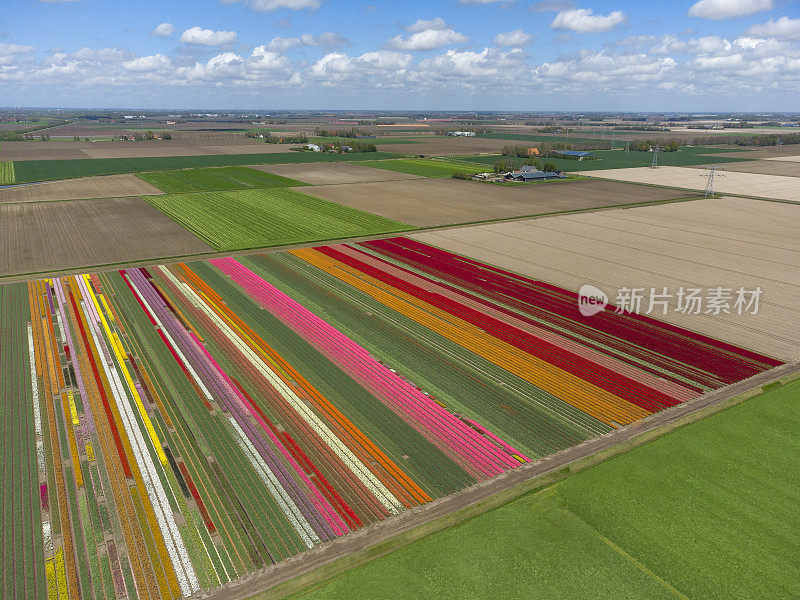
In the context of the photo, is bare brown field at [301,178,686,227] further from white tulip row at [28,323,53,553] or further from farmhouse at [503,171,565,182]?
white tulip row at [28,323,53,553]

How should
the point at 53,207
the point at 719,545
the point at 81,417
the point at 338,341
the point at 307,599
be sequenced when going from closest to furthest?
the point at 307,599 < the point at 719,545 < the point at 81,417 < the point at 338,341 < the point at 53,207

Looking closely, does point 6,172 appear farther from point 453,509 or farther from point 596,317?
point 453,509

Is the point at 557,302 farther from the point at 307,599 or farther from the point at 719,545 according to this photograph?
the point at 307,599

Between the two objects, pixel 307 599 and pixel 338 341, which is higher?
pixel 338 341

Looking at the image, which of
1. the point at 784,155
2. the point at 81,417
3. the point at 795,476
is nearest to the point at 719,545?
the point at 795,476

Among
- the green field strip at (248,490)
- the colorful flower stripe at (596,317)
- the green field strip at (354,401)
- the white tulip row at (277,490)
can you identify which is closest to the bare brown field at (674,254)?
the colorful flower stripe at (596,317)

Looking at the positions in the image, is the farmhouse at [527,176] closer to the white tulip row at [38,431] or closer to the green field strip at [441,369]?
the green field strip at [441,369]

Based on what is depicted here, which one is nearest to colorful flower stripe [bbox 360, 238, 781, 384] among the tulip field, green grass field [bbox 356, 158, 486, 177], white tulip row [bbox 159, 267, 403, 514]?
the tulip field
